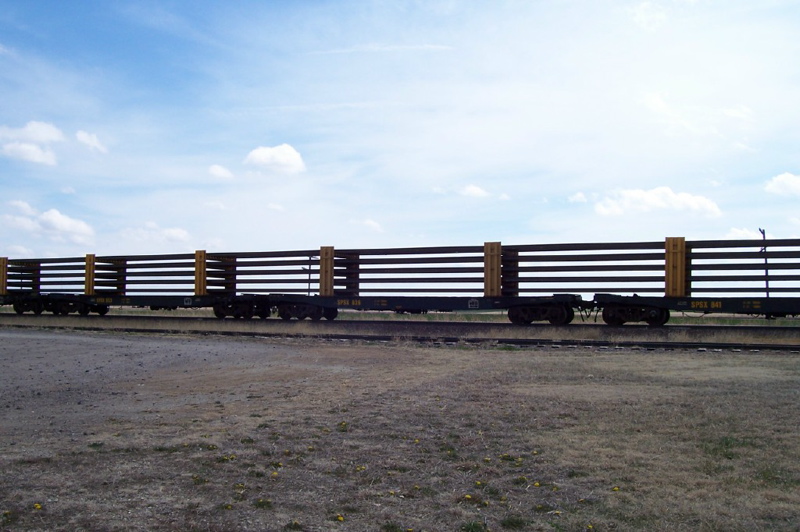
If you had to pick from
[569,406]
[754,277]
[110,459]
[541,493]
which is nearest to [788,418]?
[569,406]

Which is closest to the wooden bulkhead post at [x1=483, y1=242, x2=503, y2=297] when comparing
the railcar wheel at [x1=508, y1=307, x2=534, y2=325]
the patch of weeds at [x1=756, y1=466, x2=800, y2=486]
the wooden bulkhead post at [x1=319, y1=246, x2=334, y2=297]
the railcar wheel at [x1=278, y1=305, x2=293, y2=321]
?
the railcar wheel at [x1=508, y1=307, x2=534, y2=325]

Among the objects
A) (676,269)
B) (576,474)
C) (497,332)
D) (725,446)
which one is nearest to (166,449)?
(576,474)

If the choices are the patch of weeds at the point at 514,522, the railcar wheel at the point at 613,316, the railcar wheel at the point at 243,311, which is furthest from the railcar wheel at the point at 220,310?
the patch of weeds at the point at 514,522

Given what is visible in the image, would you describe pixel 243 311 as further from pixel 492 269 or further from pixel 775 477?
pixel 775 477

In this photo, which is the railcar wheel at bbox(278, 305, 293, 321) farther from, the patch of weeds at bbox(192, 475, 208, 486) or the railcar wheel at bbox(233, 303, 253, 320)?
the patch of weeds at bbox(192, 475, 208, 486)

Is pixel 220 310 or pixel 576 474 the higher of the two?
pixel 220 310

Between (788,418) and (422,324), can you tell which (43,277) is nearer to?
A: (422,324)

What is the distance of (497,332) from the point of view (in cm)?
1689

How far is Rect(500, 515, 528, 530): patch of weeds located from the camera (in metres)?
4.34

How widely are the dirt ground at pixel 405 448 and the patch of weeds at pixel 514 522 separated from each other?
1 centimetres

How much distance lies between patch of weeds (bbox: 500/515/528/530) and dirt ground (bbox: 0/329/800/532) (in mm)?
14

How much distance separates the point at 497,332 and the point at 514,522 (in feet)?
41.4

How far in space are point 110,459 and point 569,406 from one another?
492 centimetres

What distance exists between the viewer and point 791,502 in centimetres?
463
